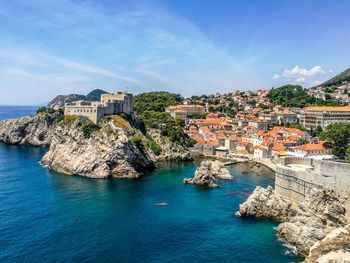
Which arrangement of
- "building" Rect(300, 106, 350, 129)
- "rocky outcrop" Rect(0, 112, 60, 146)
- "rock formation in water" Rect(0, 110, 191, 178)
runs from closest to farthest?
"rock formation in water" Rect(0, 110, 191, 178), "rocky outcrop" Rect(0, 112, 60, 146), "building" Rect(300, 106, 350, 129)

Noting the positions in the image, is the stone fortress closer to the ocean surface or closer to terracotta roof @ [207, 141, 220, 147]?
the ocean surface

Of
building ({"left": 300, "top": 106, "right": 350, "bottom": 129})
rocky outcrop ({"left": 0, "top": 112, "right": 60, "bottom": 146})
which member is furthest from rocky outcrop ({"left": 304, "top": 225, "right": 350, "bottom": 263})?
rocky outcrop ({"left": 0, "top": 112, "right": 60, "bottom": 146})

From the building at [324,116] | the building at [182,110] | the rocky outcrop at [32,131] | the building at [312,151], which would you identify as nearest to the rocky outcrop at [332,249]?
the building at [312,151]

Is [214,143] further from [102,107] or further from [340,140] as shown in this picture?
[102,107]

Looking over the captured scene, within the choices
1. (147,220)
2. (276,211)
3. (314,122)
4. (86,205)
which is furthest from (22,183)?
(314,122)

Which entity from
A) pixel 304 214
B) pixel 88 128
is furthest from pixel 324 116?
A: pixel 304 214

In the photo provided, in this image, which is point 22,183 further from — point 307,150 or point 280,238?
point 307,150
